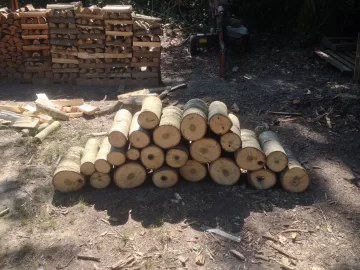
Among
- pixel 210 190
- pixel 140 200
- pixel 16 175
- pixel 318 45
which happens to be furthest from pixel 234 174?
pixel 318 45

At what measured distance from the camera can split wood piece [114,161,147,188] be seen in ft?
17.6

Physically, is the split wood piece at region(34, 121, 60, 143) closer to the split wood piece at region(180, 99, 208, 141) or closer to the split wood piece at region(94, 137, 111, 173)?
the split wood piece at region(94, 137, 111, 173)

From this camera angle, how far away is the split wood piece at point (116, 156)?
525cm

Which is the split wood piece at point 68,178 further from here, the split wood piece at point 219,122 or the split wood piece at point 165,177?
the split wood piece at point 219,122

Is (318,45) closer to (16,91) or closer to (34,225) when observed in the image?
(16,91)

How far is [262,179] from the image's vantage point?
Result: 5.42m

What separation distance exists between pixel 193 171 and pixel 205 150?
1.19 feet

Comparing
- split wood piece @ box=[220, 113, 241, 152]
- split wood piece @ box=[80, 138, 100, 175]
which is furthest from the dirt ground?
→ split wood piece @ box=[220, 113, 241, 152]

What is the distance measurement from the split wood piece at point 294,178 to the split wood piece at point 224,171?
1.94 ft

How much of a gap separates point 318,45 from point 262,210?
7722 millimetres

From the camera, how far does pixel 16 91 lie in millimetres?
9328

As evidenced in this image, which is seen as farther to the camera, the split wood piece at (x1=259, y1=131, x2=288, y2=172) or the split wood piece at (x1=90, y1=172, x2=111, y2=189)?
the split wood piece at (x1=90, y1=172, x2=111, y2=189)

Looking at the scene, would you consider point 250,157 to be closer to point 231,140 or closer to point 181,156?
point 231,140

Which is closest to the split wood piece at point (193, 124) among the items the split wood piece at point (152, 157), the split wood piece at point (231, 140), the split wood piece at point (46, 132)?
the split wood piece at point (231, 140)
